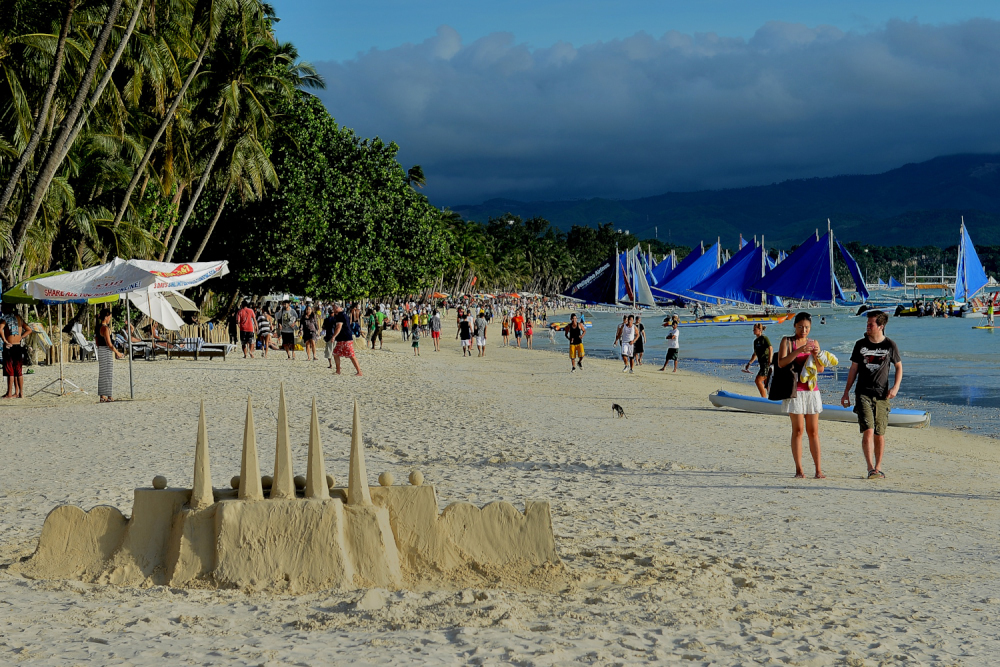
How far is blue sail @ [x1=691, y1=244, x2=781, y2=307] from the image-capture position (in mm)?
60438

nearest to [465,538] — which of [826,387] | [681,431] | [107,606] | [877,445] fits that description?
[107,606]

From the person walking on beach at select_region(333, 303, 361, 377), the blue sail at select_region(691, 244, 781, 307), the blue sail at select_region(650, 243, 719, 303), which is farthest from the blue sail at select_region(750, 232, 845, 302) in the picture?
the person walking on beach at select_region(333, 303, 361, 377)

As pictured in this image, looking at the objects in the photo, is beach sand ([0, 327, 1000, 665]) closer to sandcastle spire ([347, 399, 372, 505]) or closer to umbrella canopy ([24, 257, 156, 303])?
sandcastle spire ([347, 399, 372, 505])

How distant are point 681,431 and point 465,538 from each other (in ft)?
24.8

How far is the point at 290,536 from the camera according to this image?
515cm

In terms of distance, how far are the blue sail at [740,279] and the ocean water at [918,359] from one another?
2.14 metres

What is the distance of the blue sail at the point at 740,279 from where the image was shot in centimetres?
6044

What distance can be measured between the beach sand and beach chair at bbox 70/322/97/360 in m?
8.57

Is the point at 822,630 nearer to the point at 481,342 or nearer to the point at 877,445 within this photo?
the point at 877,445

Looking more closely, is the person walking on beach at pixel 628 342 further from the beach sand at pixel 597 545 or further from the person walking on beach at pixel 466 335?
the beach sand at pixel 597 545

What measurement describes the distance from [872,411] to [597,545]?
3649mm

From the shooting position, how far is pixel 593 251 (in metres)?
156

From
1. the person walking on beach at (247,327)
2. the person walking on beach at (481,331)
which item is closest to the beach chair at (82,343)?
the person walking on beach at (247,327)

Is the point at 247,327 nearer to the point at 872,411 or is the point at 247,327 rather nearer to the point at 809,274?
the point at 872,411
